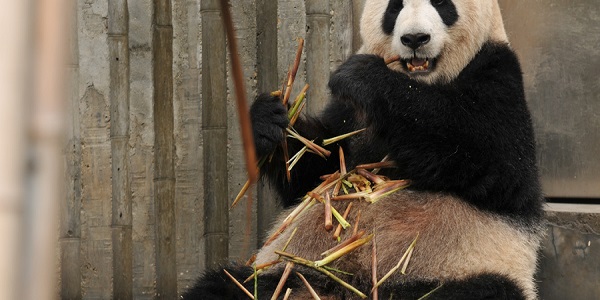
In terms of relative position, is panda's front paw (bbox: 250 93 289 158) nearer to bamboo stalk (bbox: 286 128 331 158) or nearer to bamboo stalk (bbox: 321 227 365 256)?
bamboo stalk (bbox: 286 128 331 158)

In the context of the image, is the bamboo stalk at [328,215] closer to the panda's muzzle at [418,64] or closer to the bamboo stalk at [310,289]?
the bamboo stalk at [310,289]

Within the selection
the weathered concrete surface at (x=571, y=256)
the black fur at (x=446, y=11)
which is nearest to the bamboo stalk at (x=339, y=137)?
the black fur at (x=446, y=11)

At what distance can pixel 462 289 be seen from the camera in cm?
317

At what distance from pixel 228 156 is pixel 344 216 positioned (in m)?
1.26

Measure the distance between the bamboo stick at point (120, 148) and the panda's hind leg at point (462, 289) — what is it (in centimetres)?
192

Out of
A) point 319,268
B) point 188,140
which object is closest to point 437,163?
point 319,268

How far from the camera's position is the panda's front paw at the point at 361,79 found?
348 cm

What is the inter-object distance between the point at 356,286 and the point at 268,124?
89 centimetres

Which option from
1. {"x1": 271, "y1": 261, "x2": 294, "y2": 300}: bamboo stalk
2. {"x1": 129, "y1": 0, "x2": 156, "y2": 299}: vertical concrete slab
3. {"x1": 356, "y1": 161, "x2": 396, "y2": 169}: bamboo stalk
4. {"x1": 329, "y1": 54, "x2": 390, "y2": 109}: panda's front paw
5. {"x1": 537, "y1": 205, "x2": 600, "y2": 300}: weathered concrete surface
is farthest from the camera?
{"x1": 129, "y1": 0, "x2": 156, "y2": 299}: vertical concrete slab

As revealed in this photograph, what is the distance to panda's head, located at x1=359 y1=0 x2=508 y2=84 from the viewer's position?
3.58 meters

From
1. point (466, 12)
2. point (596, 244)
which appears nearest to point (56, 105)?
point (466, 12)

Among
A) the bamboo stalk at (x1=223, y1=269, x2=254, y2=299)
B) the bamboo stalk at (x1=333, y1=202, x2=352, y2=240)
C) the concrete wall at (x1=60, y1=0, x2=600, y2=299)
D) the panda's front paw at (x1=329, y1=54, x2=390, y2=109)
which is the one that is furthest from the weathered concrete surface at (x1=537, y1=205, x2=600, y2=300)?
the bamboo stalk at (x1=223, y1=269, x2=254, y2=299)

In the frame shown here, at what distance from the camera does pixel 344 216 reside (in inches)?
140

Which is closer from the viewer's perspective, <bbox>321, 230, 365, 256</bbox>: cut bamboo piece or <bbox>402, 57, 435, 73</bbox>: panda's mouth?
<bbox>321, 230, 365, 256</bbox>: cut bamboo piece
